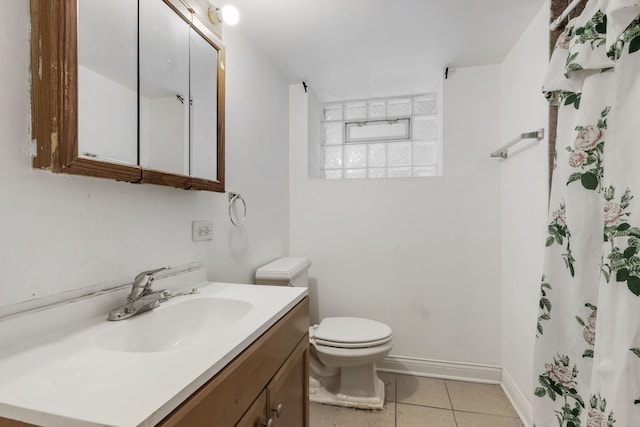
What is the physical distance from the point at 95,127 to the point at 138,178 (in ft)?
0.55

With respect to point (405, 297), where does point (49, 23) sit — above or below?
above

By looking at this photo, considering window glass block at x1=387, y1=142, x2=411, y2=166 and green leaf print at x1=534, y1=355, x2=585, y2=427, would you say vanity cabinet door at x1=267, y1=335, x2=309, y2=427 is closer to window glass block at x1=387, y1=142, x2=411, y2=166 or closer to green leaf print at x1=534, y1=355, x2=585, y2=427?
green leaf print at x1=534, y1=355, x2=585, y2=427

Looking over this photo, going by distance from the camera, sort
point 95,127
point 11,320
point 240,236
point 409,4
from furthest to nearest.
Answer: point 240,236 → point 409,4 → point 95,127 → point 11,320

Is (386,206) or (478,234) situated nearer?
(478,234)

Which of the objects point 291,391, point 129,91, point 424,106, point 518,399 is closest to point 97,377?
point 291,391

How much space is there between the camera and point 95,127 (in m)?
0.79

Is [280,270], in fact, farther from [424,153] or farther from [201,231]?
[424,153]

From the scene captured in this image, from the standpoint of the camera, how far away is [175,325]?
968mm

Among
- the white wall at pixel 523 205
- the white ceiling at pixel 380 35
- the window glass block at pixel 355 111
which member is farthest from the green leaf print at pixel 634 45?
the window glass block at pixel 355 111

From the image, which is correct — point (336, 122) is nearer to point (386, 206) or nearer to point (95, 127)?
point (386, 206)

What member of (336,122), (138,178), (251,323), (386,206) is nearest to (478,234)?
(386,206)

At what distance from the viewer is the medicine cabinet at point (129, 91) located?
692 mm

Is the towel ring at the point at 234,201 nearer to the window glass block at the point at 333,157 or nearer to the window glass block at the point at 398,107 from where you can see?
the window glass block at the point at 333,157

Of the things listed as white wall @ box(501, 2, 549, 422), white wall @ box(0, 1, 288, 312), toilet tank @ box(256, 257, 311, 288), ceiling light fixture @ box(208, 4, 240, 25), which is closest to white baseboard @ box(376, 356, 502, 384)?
white wall @ box(501, 2, 549, 422)
